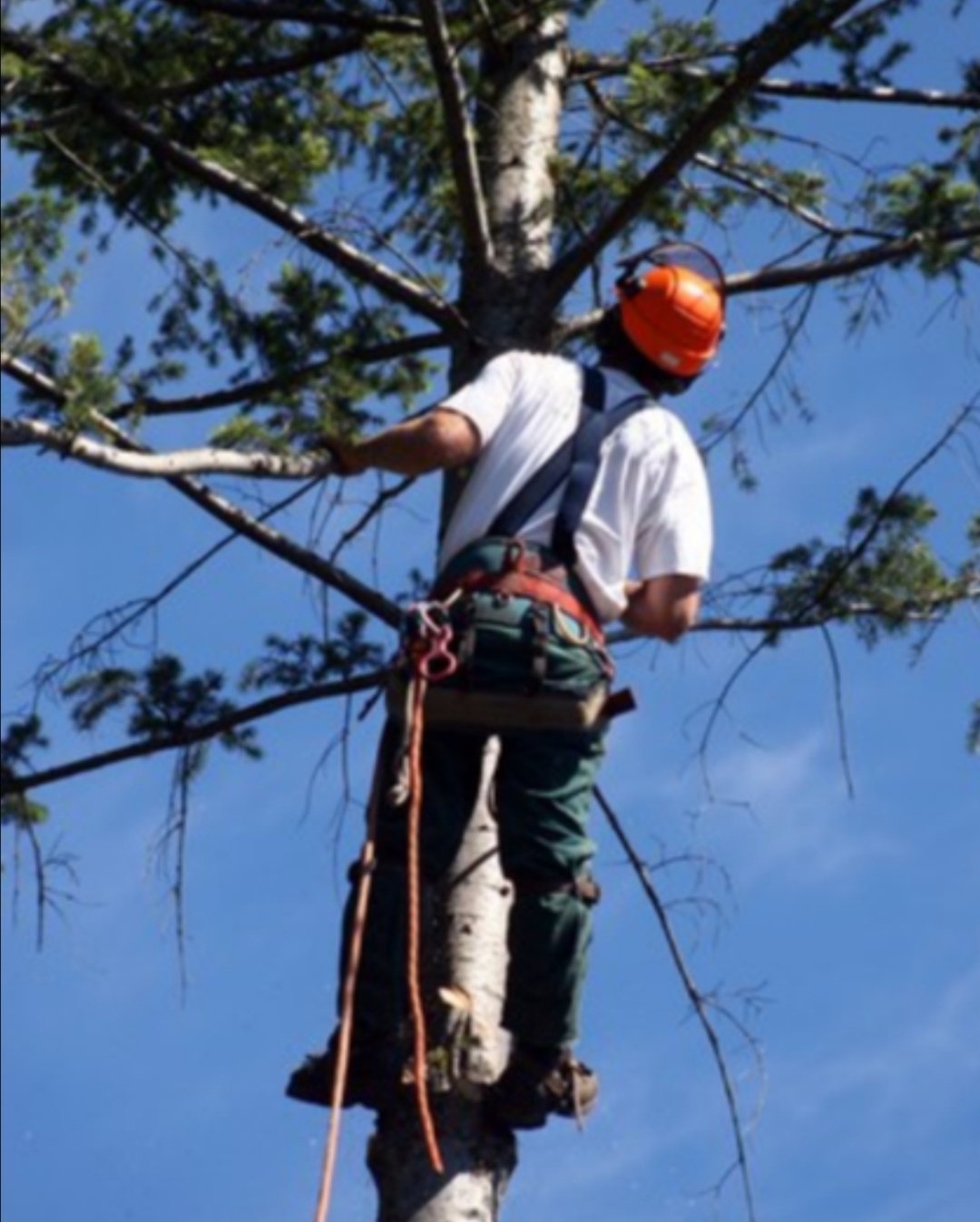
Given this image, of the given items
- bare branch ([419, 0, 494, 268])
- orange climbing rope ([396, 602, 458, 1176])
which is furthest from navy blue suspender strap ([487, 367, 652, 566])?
bare branch ([419, 0, 494, 268])

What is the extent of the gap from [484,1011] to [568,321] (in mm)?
2528

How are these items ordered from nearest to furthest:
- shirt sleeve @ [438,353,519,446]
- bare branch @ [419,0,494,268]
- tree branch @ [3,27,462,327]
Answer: shirt sleeve @ [438,353,519,446] < bare branch @ [419,0,494,268] < tree branch @ [3,27,462,327]

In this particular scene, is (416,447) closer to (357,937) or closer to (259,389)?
(357,937)

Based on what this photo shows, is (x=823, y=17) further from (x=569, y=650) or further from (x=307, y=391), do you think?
(x=569, y=650)

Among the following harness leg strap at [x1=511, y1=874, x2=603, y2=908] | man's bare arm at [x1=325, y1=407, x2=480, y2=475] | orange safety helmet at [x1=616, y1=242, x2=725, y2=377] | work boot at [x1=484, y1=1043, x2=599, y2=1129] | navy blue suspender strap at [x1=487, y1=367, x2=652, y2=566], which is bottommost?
work boot at [x1=484, y1=1043, x2=599, y2=1129]

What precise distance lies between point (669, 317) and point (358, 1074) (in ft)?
6.50

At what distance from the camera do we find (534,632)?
702 centimetres

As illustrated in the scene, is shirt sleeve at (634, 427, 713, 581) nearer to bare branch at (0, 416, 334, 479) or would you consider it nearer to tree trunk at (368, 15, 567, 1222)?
tree trunk at (368, 15, 567, 1222)

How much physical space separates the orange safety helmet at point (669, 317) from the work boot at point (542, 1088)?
1.70m

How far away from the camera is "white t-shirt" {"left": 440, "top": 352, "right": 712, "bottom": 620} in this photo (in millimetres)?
7148

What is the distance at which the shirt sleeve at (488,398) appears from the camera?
7.13m

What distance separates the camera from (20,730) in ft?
33.5

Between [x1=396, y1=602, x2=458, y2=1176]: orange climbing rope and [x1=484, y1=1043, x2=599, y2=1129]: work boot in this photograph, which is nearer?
[x1=396, y1=602, x2=458, y2=1176]: orange climbing rope

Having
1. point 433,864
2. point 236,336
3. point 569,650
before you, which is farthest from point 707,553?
point 236,336
